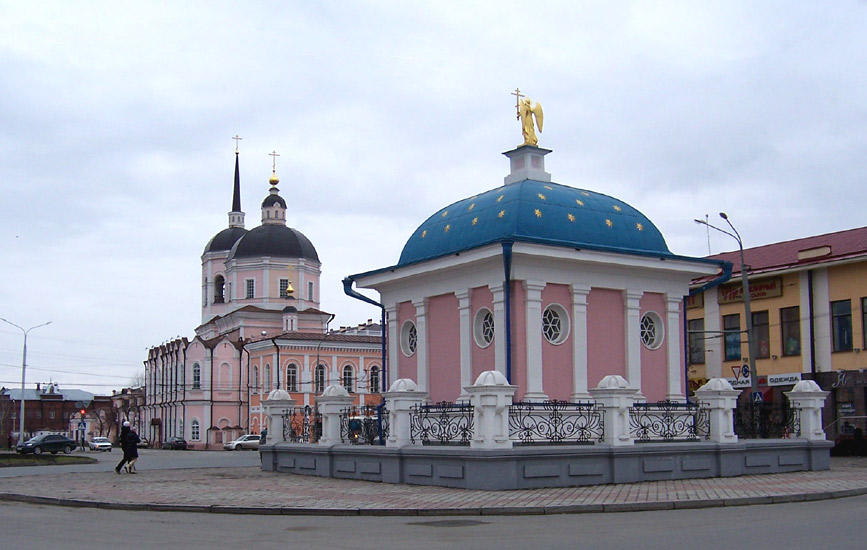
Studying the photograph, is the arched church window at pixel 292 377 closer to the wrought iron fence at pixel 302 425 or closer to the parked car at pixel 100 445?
the parked car at pixel 100 445

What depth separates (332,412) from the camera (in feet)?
67.6

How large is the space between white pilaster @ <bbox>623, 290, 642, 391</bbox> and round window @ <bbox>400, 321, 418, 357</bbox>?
4.99 m

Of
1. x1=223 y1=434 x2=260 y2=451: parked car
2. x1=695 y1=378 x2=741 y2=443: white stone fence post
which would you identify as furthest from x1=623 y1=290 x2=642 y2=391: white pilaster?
x1=223 y1=434 x2=260 y2=451: parked car

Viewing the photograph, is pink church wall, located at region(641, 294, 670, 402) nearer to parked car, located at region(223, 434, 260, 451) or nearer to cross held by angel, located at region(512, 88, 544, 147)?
cross held by angel, located at region(512, 88, 544, 147)

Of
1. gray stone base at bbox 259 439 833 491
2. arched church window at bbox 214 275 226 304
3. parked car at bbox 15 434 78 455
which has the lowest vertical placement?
parked car at bbox 15 434 78 455

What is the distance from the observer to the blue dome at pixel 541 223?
20938 mm

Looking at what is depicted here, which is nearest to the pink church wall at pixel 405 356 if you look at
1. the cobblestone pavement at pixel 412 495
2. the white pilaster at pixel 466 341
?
the white pilaster at pixel 466 341

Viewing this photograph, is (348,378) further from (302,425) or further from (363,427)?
(363,427)

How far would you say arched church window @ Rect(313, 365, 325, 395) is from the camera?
208 feet

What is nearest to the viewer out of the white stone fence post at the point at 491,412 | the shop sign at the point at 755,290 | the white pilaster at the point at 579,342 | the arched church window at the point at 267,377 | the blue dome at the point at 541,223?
the white stone fence post at the point at 491,412

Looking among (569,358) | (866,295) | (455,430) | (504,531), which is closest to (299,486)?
(455,430)

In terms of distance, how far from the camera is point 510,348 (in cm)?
1997

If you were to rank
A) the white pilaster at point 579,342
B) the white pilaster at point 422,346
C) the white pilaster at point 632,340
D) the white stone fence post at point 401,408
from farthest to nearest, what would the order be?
the white pilaster at point 422,346, the white pilaster at point 632,340, the white pilaster at point 579,342, the white stone fence post at point 401,408

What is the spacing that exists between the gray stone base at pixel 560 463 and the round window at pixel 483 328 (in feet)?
11.6
